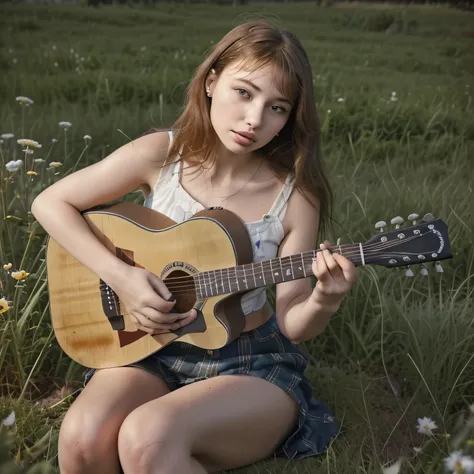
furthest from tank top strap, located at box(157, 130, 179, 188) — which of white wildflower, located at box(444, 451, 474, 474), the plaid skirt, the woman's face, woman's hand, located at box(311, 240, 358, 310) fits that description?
white wildflower, located at box(444, 451, 474, 474)

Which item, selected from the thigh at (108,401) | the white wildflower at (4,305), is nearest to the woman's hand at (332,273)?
the thigh at (108,401)

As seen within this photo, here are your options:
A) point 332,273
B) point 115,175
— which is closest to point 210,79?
point 115,175

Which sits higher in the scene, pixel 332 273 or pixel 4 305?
pixel 332 273

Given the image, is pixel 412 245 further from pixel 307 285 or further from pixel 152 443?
pixel 152 443

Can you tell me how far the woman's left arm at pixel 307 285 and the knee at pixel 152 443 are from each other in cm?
40

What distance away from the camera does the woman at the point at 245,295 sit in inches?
60.1

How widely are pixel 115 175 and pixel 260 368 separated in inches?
25.6

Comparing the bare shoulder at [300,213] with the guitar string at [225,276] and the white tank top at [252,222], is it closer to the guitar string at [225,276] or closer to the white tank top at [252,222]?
the white tank top at [252,222]

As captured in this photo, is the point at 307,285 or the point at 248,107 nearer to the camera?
the point at 248,107

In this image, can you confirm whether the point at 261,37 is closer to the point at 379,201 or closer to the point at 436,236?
the point at 436,236

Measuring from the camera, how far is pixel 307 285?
181 cm

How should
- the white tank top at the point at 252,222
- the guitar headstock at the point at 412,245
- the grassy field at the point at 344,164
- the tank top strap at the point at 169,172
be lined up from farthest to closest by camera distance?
1. the grassy field at the point at 344,164
2. the tank top strap at the point at 169,172
3. the white tank top at the point at 252,222
4. the guitar headstock at the point at 412,245

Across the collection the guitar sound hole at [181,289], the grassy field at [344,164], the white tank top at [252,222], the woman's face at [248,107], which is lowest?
the grassy field at [344,164]

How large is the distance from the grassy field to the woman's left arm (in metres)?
0.31
